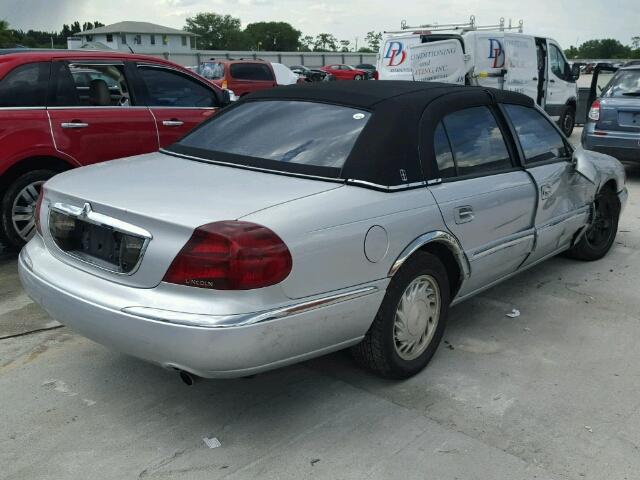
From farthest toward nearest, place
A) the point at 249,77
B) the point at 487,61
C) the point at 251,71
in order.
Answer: the point at 251,71
the point at 249,77
the point at 487,61

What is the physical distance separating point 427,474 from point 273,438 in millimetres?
713

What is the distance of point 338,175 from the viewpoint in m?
3.09

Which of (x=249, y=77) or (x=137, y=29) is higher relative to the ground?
(x=137, y=29)

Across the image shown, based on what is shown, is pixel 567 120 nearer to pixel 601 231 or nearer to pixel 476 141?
pixel 601 231

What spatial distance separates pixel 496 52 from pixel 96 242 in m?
11.1

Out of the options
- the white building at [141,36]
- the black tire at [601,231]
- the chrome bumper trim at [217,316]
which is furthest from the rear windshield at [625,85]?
the white building at [141,36]

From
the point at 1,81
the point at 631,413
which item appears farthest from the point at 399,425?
the point at 1,81

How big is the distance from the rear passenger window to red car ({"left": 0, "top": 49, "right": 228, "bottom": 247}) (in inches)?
132

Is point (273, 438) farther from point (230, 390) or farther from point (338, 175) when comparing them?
point (338, 175)

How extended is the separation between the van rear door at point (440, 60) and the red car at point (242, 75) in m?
6.25

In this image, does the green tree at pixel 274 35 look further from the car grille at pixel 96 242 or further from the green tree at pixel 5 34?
the car grille at pixel 96 242

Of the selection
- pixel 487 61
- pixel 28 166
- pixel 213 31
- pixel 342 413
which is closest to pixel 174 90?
pixel 28 166

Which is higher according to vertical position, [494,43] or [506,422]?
[494,43]

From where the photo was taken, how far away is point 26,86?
5.36 m
